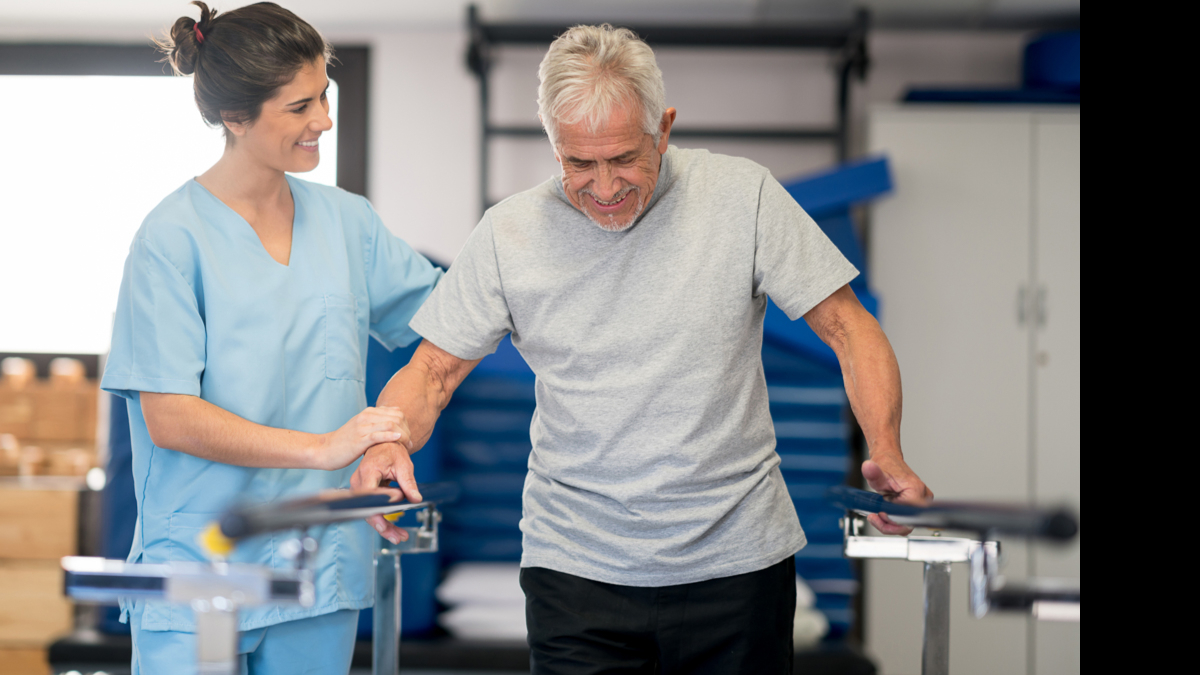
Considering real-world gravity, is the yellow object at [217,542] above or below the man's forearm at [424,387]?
below

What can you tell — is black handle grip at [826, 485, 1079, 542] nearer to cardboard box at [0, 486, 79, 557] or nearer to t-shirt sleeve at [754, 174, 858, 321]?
t-shirt sleeve at [754, 174, 858, 321]

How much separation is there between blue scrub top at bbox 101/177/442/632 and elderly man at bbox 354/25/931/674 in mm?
161

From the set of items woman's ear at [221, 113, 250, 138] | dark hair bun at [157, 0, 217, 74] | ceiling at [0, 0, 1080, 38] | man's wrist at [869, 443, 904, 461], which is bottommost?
man's wrist at [869, 443, 904, 461]

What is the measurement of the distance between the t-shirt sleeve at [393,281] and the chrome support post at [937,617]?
936 mm

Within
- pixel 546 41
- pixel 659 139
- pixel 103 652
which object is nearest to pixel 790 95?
pixel 546 41

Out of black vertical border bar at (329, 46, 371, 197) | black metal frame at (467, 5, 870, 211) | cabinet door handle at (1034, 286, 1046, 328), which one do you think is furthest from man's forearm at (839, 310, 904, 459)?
black vertical border bar at (329, 46, 371, 197)

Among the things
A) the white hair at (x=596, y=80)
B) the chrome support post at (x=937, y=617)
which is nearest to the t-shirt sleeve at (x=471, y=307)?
the white hair at (x=596, y=80)

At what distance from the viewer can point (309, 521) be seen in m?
0.92

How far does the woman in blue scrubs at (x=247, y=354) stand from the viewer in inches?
49.2

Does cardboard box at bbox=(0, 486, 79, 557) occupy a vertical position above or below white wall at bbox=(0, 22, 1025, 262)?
below

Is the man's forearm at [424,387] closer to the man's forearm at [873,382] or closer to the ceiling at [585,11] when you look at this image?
the man's forearm at [873,382]

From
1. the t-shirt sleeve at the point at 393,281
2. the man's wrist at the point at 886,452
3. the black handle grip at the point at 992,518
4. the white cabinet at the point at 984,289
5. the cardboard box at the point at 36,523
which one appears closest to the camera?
the black handle grip at the point at 992,518

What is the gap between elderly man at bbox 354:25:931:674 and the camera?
4.02ft

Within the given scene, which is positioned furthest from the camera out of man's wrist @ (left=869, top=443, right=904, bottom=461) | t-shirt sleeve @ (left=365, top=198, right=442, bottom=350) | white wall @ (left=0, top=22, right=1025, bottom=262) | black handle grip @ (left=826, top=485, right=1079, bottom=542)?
white wall @ (left=0, top=22, right=1025, bottom=262)
